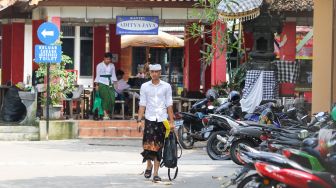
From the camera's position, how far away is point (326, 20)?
13055 mm

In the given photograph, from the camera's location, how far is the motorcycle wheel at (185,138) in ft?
55.1

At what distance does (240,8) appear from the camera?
16.3 metres

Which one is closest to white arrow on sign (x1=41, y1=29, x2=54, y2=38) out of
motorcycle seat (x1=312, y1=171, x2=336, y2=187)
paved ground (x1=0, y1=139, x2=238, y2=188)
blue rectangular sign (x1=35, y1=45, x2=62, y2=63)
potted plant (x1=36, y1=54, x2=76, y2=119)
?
blue rectangular sign (x1=35, y1=45, x2=62, y2=63)

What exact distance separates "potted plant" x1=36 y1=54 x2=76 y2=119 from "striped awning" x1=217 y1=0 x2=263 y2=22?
498cm

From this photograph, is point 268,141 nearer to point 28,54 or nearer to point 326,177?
point 326,177

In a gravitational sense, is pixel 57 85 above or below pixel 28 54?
A: below

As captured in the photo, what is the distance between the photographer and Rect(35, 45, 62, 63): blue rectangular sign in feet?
59.9

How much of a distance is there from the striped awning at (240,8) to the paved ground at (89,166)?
127 inches

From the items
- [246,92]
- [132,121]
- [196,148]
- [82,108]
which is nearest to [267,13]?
[246,92]

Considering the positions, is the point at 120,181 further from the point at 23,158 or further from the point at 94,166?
the point at 23,158

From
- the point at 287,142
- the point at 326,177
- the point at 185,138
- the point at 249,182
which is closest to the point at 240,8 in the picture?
the point at 185,138

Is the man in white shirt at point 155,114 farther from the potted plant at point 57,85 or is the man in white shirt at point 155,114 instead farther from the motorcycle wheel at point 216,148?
the potted plant at point 57,85

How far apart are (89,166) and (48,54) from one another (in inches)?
208

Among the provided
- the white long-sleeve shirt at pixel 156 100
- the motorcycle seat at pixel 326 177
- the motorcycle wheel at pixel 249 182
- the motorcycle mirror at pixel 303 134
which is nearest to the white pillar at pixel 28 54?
the white long-sleeve shirt at pixel 156 100
